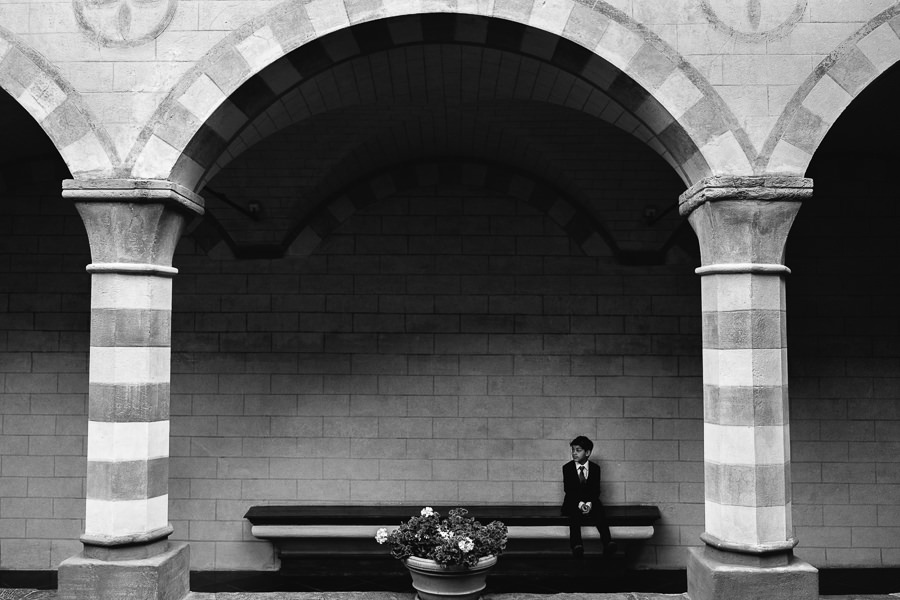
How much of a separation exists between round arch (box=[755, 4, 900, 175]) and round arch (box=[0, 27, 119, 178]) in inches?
156

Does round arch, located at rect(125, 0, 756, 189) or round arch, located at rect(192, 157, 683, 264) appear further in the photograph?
round arch, located at rect(192, 157, 683, 264)

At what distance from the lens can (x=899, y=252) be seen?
7.43m

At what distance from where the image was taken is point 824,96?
14.9ft

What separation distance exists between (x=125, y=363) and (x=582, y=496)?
13.7 feet

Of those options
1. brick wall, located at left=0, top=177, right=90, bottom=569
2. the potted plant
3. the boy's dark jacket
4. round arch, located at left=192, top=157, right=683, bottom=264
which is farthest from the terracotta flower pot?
brick wall, located at left=0, top=177, right=90, bottom=569

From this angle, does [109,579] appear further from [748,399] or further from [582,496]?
[582,496]

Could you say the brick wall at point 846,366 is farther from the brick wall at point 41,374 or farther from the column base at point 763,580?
the brick wall at point 41,374

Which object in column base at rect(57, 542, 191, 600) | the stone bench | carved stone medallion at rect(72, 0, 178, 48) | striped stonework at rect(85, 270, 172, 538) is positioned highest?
carved stone medallion at rect(72, 0, 178, 48)

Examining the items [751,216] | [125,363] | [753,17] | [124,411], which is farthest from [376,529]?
[753,17]

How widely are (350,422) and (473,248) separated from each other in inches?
82.6

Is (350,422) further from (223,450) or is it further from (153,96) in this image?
(153,96)

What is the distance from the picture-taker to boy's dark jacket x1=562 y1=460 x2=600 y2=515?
6863mm

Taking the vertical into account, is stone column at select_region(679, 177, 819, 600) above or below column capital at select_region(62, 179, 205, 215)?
below

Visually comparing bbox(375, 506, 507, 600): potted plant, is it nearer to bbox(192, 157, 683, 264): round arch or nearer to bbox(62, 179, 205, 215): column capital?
bbox(62, 179, 205, 215): column capital
